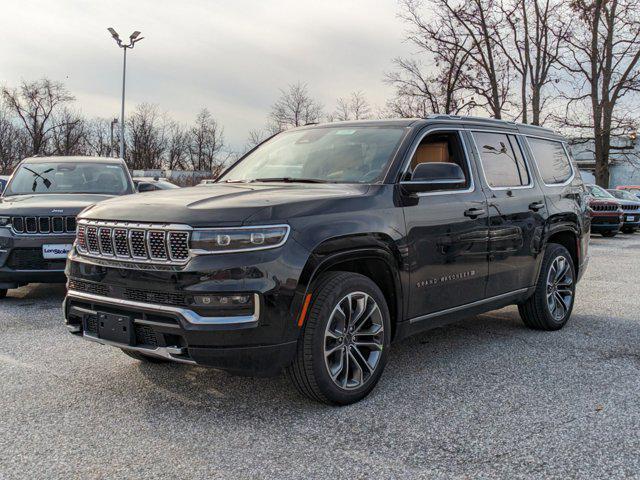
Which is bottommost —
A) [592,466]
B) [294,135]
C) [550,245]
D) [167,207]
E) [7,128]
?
[592,466]

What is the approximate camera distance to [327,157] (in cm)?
466

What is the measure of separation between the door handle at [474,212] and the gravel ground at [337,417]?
1.15 metres

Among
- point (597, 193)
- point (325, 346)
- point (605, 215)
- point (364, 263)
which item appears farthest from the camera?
point (597, 193)

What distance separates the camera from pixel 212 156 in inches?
2630

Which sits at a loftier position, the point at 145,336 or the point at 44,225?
the point at 44,225

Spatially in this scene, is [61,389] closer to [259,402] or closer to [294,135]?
[259,402]

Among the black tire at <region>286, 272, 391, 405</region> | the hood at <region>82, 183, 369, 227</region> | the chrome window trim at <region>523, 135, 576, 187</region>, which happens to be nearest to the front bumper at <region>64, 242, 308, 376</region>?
the black tire at <region>286, 272, 391, 405</region>

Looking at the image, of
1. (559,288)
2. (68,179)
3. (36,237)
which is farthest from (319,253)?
(68,179)

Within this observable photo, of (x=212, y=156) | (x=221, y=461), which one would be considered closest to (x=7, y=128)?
(x=212, y=156)

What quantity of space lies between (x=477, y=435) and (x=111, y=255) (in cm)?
234

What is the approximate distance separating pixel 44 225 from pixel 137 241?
399 centimetres

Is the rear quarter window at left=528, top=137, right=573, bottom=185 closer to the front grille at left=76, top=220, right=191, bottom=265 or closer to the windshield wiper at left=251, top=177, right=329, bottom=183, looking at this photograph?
the windshield wiper at left=251, top=177, right=329, bottom=183

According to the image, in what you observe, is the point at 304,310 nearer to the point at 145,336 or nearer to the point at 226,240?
the point at 226,240

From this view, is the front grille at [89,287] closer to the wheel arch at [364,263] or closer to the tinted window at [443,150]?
the wheel arch at [364,263]
